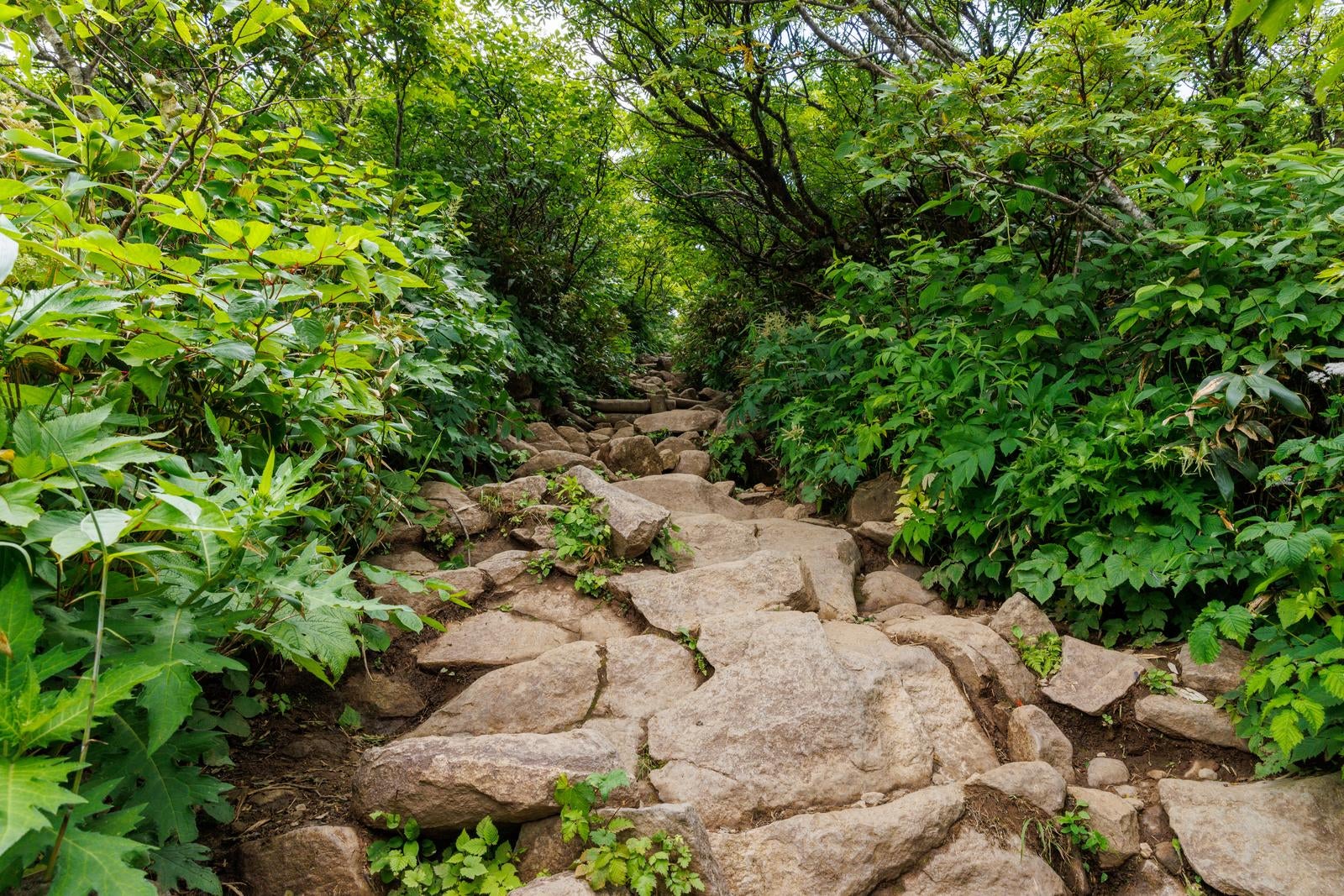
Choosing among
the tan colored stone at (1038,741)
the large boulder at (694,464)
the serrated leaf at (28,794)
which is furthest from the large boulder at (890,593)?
the serrated leaf at (28,794)

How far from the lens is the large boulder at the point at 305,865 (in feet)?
6.00

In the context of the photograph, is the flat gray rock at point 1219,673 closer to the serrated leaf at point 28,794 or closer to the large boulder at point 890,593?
the large boulder at point 890,593

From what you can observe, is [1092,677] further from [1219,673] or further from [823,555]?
[823,555]

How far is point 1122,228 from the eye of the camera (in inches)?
157

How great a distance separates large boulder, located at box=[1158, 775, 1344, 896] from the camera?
2221mm

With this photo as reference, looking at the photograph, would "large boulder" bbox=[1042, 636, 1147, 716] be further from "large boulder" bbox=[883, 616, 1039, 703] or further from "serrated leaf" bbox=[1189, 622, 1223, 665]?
"serrated leaf" bbox=[1189, 622, 1223, 665]

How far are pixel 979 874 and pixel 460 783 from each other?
6.01 feet

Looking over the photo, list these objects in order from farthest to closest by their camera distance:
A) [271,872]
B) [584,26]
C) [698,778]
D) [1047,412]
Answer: [584,26] → [1047,412] → [698,778] → [271,872]

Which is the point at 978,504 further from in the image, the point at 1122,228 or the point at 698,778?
the point at 698,778

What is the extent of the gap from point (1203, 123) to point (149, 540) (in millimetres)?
5117

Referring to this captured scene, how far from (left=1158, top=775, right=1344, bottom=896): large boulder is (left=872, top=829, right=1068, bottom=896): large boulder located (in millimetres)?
578

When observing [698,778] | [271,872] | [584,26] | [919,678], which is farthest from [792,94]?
[271,872]

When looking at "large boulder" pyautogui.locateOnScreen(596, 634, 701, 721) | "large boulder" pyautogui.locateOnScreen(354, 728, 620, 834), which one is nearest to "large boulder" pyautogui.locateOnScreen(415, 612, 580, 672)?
"large boulder" pyautogui.locateOnScreen(596, 634, 701, 721)

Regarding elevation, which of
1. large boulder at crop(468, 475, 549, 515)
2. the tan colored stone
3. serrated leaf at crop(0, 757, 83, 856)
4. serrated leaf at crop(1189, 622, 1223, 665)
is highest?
serrated leaf at crop(1189, 622, 1223, 665)
